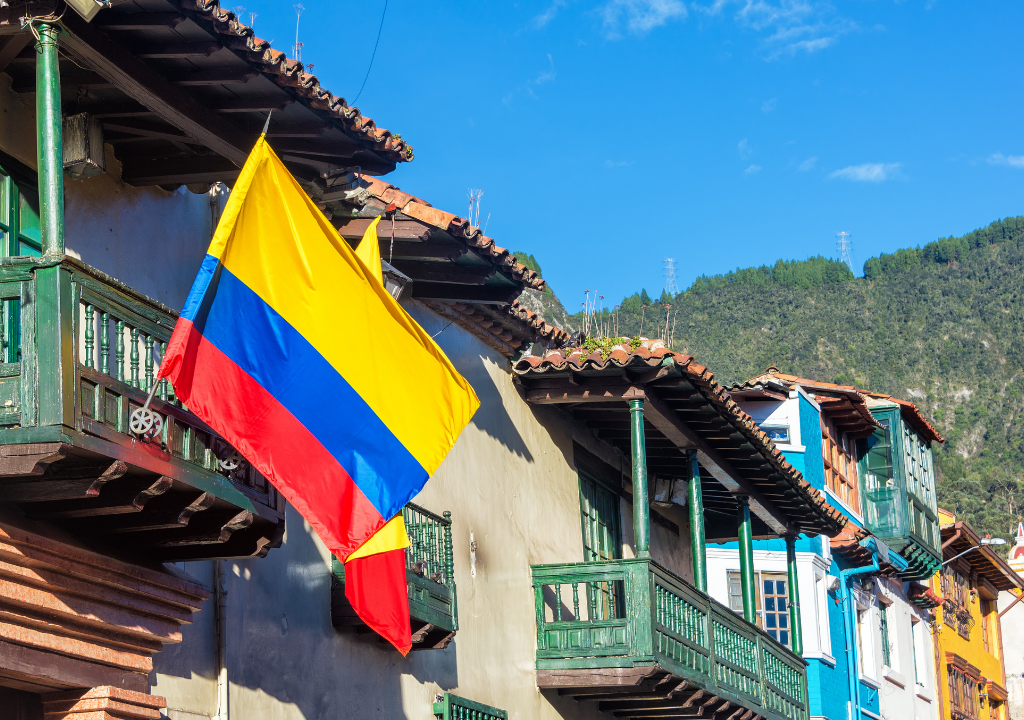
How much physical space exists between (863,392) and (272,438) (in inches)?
899

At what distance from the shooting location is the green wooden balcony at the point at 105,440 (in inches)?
258

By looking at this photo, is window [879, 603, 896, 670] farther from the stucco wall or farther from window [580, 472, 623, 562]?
window [580, 472, 623, 562]

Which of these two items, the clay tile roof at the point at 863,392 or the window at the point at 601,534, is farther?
the clay tile roof at the point at 863,392

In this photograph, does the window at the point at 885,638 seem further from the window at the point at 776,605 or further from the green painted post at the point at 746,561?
the green painted post at the point at 746,561

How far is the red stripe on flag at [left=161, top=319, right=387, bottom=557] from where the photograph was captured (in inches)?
278

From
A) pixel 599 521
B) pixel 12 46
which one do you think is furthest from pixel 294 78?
pixel 599 521

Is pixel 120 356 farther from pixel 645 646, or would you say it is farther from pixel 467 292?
pixel 645 646

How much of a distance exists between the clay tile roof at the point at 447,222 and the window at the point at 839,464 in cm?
1434

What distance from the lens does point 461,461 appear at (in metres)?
13.2

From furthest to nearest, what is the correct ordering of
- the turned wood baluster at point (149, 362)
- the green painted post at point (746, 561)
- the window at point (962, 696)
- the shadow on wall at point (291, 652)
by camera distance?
the window at point (962, 696)
the green painted post at point (746, 561)
the shadow on wall at point (291, 652)
the turned wood baluster at point (149, 362)

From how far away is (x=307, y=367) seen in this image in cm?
780

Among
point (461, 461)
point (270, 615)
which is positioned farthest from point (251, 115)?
point (461, 461)

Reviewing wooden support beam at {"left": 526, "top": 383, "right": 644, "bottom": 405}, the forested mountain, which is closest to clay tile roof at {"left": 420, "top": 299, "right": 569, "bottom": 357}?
wooden support beam at {"left": 526, "top": 383, "right": 644, "bottom": 405}

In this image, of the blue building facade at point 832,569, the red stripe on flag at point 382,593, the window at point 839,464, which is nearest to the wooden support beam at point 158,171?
the red stripe on flag at point 382,593
